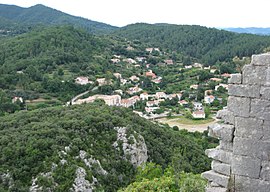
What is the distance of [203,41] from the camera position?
4651 inches

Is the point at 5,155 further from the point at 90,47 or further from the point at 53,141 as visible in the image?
the point at 90,47

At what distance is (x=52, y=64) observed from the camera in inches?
2741

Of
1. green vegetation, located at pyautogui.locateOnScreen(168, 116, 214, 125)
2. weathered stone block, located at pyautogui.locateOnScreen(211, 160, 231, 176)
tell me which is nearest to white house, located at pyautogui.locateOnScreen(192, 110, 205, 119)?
green vegetation, located at pyautogui.locateOnScreen(168, 116, 214, 125)

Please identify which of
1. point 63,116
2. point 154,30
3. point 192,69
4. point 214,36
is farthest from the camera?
point 154,30

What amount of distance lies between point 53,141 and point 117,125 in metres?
5.50

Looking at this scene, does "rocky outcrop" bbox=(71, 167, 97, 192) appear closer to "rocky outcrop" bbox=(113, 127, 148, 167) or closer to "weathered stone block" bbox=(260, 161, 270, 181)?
"rocky outcrop" bbox=(113, 127, 148, 167)

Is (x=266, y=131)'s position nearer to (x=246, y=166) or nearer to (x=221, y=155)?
(x=246, y=166)

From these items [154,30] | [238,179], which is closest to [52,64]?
[238,179]

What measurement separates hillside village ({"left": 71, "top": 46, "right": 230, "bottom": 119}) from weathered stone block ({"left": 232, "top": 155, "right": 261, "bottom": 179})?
48.3m

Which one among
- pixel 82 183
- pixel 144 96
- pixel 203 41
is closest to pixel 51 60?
pixel 144 96

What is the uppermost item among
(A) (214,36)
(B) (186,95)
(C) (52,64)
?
(A) (214,36)

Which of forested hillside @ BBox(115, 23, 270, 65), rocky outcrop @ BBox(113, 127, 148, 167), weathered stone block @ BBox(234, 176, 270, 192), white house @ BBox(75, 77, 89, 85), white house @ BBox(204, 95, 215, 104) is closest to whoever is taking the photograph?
weathered stone block @ BBox(234, 176, 270, 192)

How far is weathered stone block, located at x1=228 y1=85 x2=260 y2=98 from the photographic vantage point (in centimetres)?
478

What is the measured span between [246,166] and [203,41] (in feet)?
383
